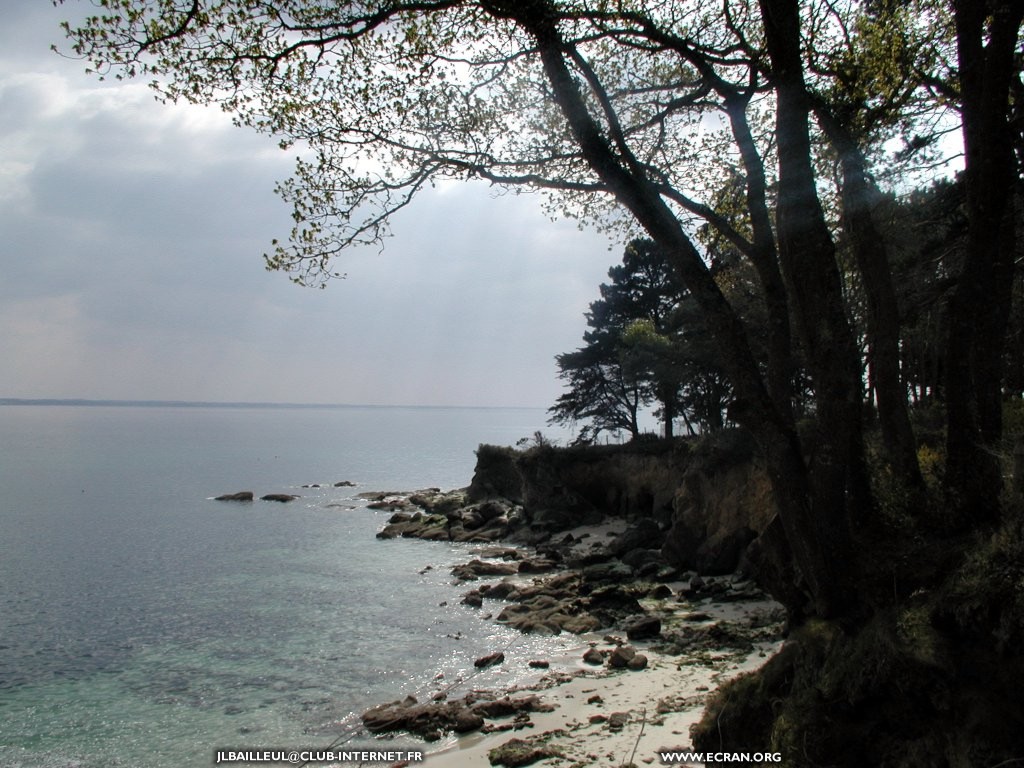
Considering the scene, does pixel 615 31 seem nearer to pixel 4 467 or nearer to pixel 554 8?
pixel 554 8

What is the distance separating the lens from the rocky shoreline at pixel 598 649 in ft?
34.6

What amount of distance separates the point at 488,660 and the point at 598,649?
2.49m

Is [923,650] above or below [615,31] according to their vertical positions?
below

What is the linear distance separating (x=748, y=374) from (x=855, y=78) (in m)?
4.56

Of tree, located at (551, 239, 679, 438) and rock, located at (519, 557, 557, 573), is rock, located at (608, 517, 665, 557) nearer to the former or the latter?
rock, located at (519, 557, 557, 573)

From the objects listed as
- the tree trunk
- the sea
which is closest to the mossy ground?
the tree trunk

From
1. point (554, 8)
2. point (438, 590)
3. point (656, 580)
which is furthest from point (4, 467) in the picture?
point (554, 8)

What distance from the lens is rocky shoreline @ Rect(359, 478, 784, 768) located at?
34.6ft

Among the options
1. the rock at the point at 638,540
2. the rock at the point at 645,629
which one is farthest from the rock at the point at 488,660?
the rock at the point at 638,540

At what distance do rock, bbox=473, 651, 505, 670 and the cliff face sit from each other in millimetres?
6979

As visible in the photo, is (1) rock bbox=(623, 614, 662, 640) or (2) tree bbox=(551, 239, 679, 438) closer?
(1) rock bbox=(623, 614, 662, 640)

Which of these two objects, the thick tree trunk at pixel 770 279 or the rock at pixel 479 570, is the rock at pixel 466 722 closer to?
the thick tree trunk at pixel 770 279

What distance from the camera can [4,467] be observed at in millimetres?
76438

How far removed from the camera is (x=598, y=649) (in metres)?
15.7
